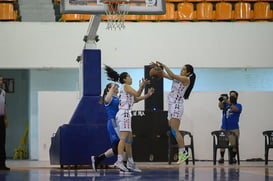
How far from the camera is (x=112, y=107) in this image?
12789 millimetres

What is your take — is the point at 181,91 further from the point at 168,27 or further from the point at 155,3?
the point at 168,27

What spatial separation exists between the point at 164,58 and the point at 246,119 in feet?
10.6

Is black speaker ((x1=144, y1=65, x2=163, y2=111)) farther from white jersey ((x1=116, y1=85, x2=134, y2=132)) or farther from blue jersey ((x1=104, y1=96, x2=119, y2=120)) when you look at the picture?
white jersey ((x1=116, y1=85, x2=134, y2=132))

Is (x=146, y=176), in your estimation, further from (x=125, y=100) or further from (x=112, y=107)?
(x=112, y=107)

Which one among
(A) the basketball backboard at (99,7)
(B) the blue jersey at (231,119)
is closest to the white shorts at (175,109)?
(A) the basketball backboard at (99,7)

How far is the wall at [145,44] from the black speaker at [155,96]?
2334 millimetres

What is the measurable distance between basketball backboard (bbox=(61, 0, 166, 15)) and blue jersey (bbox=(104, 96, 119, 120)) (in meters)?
2.02

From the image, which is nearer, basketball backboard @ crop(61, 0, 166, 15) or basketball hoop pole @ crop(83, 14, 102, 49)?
basketball backboard @ crop(61, 0, 166, 15)

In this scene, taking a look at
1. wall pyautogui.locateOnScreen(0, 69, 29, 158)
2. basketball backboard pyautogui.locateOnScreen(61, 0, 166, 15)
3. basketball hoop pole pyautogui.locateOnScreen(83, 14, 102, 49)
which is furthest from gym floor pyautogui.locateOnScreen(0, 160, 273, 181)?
wall pyautogui.locateOnScreen(0, 69, 29, 158)

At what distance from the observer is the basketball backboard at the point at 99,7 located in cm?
1349

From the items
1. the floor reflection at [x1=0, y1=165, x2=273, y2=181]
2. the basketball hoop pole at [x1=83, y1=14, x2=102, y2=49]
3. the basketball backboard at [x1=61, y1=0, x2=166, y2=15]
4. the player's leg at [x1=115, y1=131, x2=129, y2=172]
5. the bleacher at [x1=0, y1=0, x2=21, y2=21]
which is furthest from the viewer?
the bleacher at [x1=0, y1=0, x2=21, y2=21]

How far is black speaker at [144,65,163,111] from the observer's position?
1811 centimetres

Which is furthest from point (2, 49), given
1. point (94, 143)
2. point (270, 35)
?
point (270, 35)

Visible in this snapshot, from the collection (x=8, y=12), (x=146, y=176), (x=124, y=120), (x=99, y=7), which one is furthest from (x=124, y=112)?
(x=8, y=12)
